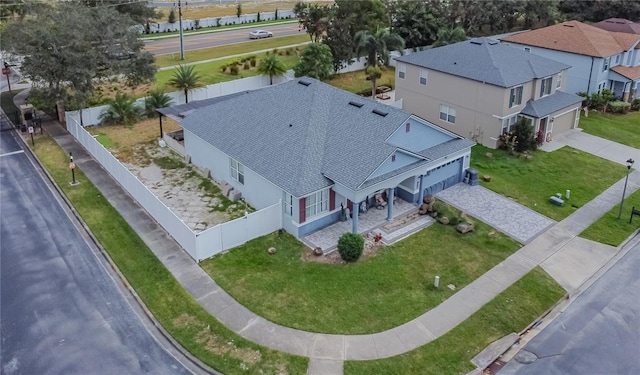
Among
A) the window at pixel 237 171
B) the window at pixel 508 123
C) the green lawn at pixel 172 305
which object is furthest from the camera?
the window at pixel 508 123

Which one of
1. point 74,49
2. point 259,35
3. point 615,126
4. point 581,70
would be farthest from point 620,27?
point 74,49

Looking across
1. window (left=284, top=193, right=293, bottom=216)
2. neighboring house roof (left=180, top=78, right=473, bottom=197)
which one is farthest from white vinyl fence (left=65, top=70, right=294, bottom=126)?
window (left=284, top=193, right=293, bottom=216)

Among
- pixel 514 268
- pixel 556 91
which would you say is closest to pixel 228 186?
pixel 514 268

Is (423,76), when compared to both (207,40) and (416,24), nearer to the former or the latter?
(416,24)

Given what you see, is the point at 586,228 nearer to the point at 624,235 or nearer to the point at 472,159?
the point at 624,235

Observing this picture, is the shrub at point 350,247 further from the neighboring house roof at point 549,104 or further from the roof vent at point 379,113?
the neighboring house roof at point 549,104

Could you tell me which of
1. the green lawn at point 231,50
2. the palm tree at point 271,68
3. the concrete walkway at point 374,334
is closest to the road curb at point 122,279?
the concrete walkway at point 374,334

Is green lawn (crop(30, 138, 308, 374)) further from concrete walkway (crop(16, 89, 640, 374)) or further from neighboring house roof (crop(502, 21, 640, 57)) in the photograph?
neighboring house roof (crop(502, 21, 640, 57))
